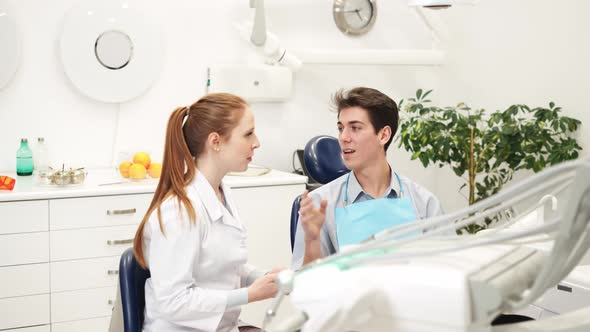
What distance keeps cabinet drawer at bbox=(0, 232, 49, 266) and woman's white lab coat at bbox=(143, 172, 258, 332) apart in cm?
127

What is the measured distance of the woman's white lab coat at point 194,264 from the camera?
169 centimetres

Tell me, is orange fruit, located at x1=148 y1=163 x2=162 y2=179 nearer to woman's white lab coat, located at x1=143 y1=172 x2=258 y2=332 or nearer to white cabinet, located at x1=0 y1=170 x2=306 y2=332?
white cabinet, located at x1=0 y1=170 x2=306 y2=332

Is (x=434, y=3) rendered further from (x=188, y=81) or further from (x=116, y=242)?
(x=116, y=242)

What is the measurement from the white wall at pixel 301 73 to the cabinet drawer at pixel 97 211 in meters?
0.62

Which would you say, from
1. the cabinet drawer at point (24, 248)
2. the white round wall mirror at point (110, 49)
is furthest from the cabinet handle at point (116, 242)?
the white round wall mirror at point (110, 49)

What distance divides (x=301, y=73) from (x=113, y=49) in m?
1.09

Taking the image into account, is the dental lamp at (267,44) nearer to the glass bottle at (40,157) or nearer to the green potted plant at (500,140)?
the green potted plant at (500,140)

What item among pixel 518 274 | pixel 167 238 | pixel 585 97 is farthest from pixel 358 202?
pixel 585 97

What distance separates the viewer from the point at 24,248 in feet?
9.38

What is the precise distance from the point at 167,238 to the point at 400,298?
102 centimetres

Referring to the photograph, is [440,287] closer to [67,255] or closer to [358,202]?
[358,202]

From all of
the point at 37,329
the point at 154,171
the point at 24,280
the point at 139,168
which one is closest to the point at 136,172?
the point at 139,168

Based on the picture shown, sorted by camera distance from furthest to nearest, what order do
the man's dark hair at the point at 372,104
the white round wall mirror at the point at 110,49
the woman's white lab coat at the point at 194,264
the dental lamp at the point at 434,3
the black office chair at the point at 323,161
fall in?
the white round wall mirror at the point at 110,49
the dental lamp at the point at 434,3
the black office chair at the point at 323,161
the man's dark hair at the point at 372,104
the woman's white lab coat at the point at 194,264

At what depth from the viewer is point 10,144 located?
11.0 feet
